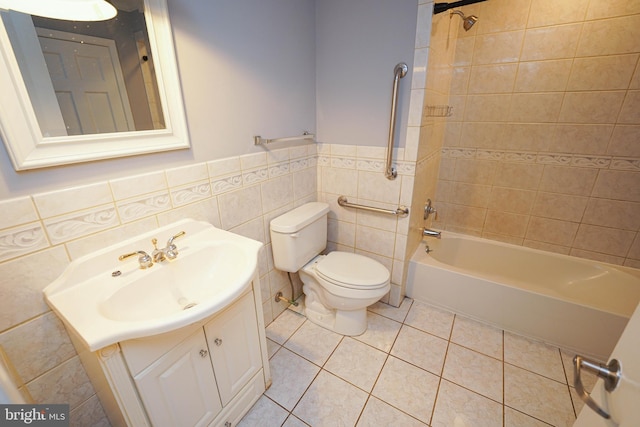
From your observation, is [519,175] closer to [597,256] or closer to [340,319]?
[597,256]

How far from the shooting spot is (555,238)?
199 centimetres

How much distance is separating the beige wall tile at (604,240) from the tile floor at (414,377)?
838 millimetres

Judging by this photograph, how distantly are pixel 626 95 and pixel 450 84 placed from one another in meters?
1.00

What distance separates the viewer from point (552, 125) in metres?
1.82

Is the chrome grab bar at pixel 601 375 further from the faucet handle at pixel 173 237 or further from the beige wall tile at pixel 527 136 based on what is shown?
the beige wall tile at pixel 527 136

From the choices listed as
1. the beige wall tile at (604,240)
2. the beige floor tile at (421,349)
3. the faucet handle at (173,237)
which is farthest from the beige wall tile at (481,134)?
the faucet handle at (173,237)

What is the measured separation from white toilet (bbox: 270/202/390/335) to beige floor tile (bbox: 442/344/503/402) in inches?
20.5

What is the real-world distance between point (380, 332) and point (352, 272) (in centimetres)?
47

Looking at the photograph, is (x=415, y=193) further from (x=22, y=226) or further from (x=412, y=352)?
(x=22, y=226)

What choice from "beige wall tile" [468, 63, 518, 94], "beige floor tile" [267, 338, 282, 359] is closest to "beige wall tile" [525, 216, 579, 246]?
"beige wall tile" [468, 63, 518, 94]

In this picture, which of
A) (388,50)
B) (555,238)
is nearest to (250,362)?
(388,50)

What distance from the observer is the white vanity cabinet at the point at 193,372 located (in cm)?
74

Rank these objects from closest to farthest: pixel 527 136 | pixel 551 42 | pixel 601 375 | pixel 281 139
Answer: pixel 601 375 → pixel 281 139 → pixel 551 42 → pixel 527 136

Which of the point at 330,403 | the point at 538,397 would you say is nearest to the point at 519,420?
the point at 538,397
